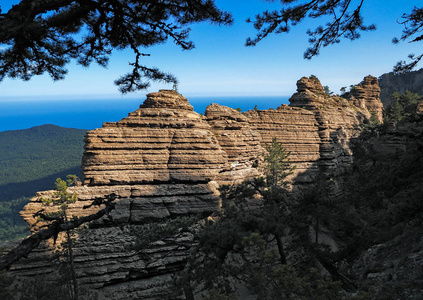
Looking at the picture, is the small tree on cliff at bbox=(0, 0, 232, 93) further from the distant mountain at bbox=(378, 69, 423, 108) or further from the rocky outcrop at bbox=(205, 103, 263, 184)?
the distant mountain at bbox=(378, 69, 423, 108)

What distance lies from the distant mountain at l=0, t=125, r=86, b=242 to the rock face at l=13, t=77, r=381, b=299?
8266 cm

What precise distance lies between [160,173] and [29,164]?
164 m

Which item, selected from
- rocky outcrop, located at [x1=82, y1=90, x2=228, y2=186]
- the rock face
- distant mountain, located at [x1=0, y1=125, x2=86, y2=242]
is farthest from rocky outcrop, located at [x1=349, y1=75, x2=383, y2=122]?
distant mountain, located at [x1=0, y1=125, x2=86, y2=242]

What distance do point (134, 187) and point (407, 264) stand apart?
25.6 metres

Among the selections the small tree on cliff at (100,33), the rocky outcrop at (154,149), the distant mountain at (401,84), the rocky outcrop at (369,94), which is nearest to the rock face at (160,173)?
the rocky outcrop at (154,149)

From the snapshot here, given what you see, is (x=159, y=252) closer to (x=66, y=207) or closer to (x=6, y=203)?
(x=66, y=207)

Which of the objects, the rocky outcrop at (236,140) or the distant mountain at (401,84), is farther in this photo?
the distant mountain at (401,84)

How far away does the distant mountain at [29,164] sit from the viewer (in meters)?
115

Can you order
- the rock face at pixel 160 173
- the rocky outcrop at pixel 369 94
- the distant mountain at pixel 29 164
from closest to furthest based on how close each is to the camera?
the rock face at pixel 160 173, the rocky outcrop at pixel 369 94, the distant mountain at pixel 29 164

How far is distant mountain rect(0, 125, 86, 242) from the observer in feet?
376

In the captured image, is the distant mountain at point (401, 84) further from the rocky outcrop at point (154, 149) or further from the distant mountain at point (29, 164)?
the distant mountain at point (29, 164)

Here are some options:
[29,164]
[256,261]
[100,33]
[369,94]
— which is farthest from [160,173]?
[29,164]

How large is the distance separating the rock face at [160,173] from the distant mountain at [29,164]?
8266 cm

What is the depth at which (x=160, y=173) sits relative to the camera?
1241 inches
